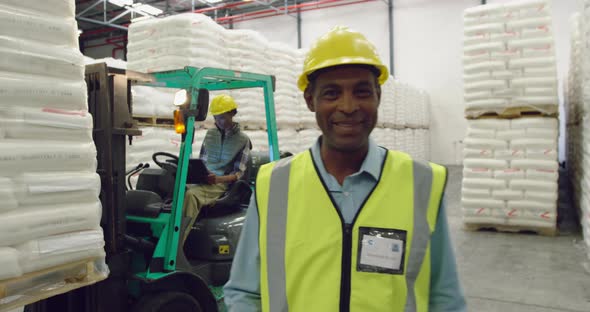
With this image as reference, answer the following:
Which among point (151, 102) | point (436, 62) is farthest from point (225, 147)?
point (436, 62)

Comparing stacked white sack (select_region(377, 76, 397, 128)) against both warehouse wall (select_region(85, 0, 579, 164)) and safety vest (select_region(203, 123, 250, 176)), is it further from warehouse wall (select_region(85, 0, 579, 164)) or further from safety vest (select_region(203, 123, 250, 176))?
safety vest (select_region(203, 123, 250, 176))

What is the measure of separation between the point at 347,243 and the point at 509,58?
6.22 meters

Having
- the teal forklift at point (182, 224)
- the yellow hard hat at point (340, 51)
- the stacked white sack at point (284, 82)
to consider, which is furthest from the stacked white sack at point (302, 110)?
the yellow hard hat at point (340, 51)

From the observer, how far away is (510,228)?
665cm

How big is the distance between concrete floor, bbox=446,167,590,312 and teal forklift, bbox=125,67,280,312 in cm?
202

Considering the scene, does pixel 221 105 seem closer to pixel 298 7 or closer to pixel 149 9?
pixel 149 9

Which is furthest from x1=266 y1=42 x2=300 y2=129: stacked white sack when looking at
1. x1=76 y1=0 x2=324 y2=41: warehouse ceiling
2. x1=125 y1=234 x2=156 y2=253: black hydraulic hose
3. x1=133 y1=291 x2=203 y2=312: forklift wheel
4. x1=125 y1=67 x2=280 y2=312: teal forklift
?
x1=76 y1=0 x2=324 y2=41: warehouse ceiling

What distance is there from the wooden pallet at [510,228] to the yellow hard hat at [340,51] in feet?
19.7

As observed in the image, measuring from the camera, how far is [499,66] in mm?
6602

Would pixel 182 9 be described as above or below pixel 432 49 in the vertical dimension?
above

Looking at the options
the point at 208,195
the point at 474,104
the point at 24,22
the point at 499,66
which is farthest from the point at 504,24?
the point at 24,22

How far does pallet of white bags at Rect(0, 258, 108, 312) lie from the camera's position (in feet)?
6.87

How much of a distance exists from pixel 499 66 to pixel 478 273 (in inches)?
123

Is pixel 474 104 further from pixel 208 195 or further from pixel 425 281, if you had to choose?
pixel 425 281
